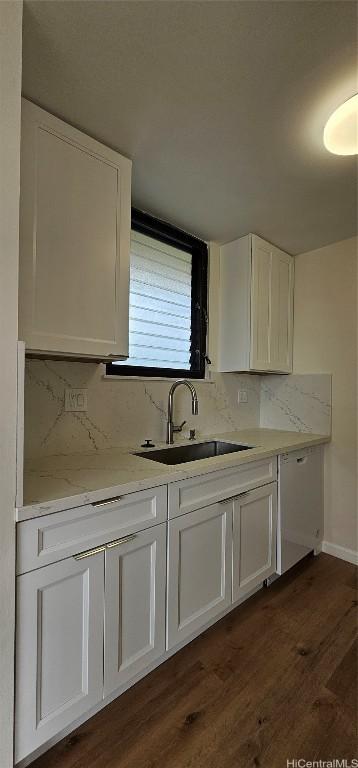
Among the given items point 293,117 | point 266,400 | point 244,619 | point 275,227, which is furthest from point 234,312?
point 244,619

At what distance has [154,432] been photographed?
79.3 inches

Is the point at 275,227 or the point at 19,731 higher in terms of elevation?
the point at 275,227

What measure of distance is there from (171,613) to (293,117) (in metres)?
2.03

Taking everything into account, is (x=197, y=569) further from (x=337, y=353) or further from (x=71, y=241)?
(x=337, y=353)

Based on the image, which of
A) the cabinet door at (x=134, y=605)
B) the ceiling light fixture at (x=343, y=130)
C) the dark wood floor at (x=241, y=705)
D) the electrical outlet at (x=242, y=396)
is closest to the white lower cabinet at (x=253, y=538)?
the dark wood floor at (x=241, y=705)

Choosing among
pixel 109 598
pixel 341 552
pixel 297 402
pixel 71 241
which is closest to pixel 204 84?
pixel 71 241

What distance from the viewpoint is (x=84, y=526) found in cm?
108

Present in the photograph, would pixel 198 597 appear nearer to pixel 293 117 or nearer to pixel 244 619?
pixel 244 619

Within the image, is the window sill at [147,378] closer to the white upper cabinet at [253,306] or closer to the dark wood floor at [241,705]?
the white upper cabinet at [253,306]

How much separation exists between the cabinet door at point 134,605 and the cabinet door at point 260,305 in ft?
4.59

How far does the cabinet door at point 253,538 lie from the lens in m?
1.71

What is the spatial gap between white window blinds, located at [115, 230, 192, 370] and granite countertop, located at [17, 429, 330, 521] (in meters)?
0.59

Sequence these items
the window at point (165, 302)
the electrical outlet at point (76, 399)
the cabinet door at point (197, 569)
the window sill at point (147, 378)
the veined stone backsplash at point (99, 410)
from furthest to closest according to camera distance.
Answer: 1. the window at point (165, 302)
2. the window sill at point (147, 378)
3. the electrical outlet at point (76, 399)
4. the veined stone backsplash at point (99, 410)
5. the cabinet door at point (197, 569)

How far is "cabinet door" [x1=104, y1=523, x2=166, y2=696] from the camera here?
3.82 ft
